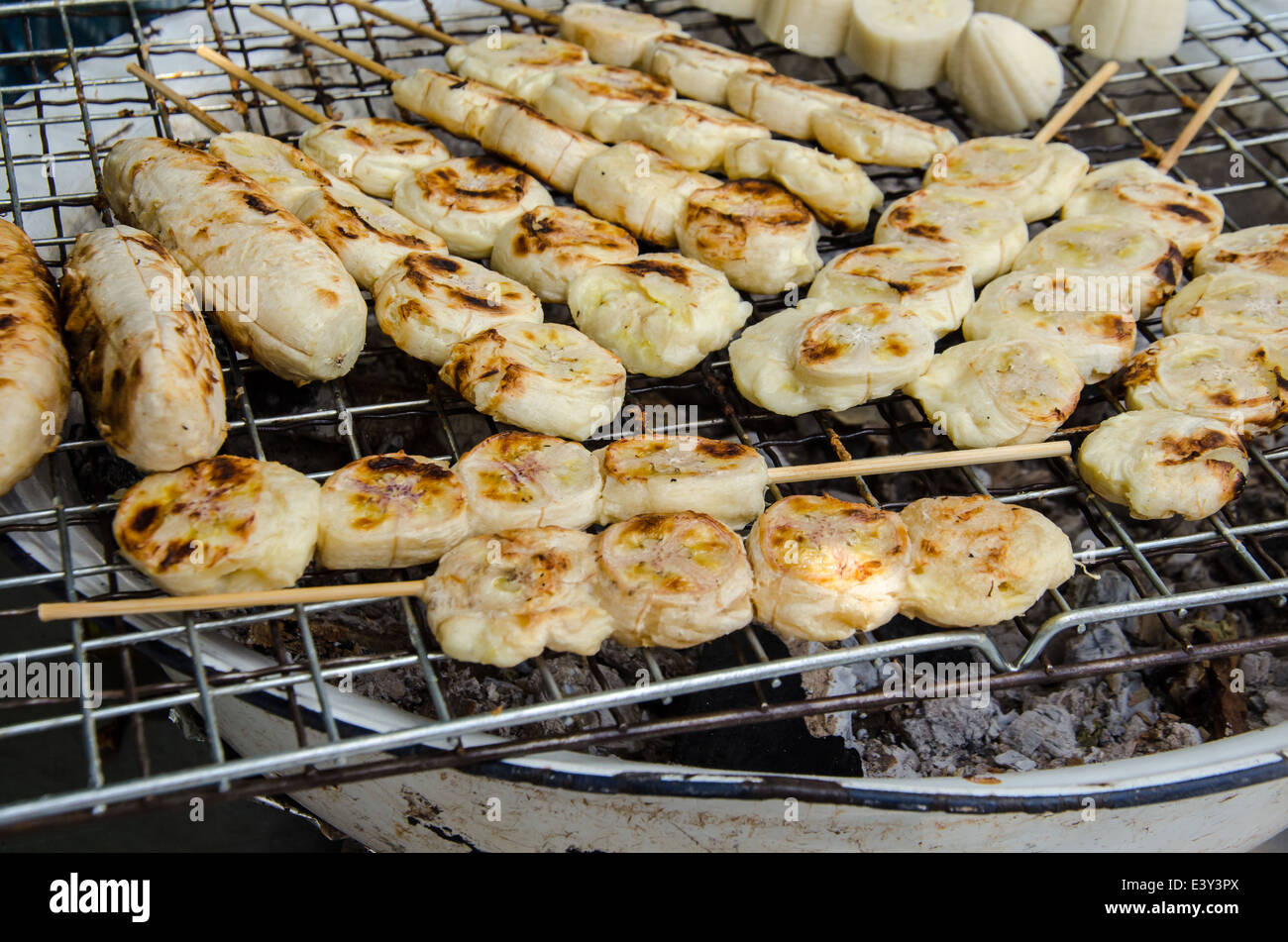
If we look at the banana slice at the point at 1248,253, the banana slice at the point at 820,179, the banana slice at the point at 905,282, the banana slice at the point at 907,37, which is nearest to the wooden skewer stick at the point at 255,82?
the banana slice at the point at 820,179

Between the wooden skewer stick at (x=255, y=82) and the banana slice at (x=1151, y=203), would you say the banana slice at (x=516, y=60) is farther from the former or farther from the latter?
the banana slice at (x=1151, y=203)

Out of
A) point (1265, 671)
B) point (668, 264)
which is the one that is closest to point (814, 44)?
point (668, 264)

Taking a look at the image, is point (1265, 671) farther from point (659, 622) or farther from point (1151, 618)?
point (659, 622)

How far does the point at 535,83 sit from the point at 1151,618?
304 centimetres

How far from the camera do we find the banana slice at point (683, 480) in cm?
283

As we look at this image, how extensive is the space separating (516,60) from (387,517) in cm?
250

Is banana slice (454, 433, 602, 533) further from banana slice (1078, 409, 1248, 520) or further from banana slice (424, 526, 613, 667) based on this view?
banana slice (1078, 409, 1248, 520)

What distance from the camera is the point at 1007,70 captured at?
4406mm

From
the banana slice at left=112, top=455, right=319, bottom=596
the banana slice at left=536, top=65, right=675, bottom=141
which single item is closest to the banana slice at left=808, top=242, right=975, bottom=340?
the banana slice at left=536, top=65, right=675, bottom=141

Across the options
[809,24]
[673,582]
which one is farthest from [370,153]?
[673,582]

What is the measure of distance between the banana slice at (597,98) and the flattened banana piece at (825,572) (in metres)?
2.14

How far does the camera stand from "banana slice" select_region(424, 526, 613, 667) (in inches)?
97.2

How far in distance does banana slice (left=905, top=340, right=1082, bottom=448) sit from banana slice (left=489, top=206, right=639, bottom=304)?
109 cm
